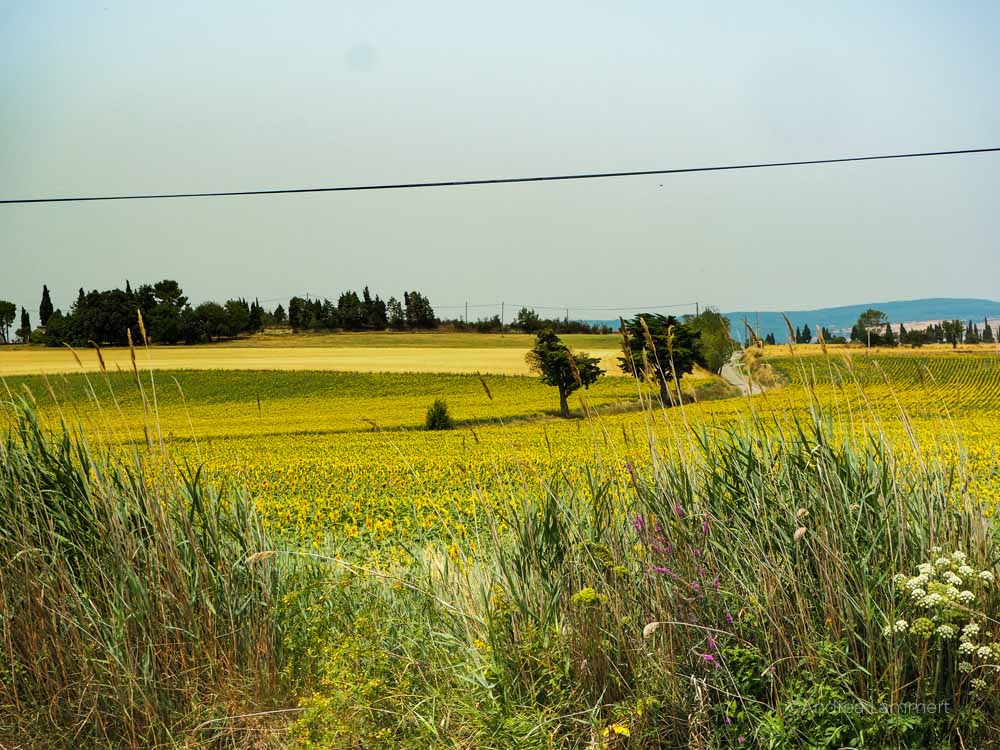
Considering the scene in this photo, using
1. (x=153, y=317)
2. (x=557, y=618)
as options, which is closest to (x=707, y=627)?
(x=557, y=618)

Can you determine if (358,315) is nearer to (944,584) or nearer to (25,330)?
(25,330)

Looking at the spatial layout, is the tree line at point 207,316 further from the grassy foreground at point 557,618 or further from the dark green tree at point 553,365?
the grassy foreground at point 557,618

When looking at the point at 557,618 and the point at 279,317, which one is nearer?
the point at 557,618

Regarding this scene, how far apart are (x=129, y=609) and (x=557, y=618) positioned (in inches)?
79.0

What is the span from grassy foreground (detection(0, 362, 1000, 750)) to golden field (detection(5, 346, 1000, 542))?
0.83ft

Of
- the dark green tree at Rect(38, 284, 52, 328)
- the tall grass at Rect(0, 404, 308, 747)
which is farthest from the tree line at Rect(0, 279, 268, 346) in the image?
the tall grass at Rect(0, 404, 308, 747)

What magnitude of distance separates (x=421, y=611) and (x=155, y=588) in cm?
133

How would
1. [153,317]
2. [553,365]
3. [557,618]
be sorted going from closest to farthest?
[557,618], [553,365], [153,317]

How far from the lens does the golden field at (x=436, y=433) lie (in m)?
4.40

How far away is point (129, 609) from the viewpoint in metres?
4.02

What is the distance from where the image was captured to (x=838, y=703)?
3.21 meters

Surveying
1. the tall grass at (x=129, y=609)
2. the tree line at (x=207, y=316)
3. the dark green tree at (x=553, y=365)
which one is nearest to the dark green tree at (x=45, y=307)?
the tree line at (x=207, y=316)

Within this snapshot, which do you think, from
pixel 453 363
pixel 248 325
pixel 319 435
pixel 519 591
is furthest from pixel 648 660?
pixel 248 325

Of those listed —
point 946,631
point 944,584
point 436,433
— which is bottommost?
point 436,433
